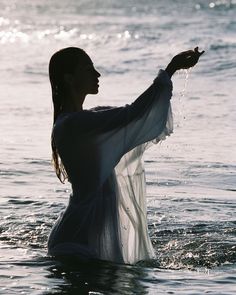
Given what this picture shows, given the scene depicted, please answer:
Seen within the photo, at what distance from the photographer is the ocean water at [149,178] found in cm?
774

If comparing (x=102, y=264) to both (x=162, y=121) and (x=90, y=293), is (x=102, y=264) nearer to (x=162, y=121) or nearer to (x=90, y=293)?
(x=90, y=293)

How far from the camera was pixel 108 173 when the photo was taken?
7266 millimetres

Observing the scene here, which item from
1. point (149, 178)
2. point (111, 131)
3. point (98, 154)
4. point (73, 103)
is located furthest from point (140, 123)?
point (149, 178)

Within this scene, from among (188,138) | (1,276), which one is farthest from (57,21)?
(1,276)

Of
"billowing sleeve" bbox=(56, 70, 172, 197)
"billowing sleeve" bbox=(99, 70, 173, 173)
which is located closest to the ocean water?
"billowing sleeve" bbox=(56, 70, 172, 197)

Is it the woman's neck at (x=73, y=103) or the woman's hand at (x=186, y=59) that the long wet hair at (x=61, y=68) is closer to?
the woman's neck at (x=73, y=103)

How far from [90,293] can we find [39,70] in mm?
18760

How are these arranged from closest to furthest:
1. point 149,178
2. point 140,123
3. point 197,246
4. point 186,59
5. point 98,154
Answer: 1. point 186,59
2. point 140,123
3. point 98,154
4. point 197,246
5. point 149,178

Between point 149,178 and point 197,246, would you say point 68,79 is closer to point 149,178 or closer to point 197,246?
point 197,246

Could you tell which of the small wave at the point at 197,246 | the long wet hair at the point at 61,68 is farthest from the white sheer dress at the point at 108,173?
the small wave at the point at 197,246

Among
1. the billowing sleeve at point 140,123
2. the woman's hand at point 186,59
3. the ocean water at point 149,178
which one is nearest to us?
the woman's hand at point 186,59

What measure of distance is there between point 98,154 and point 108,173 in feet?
0.45

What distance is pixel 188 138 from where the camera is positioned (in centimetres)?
1527

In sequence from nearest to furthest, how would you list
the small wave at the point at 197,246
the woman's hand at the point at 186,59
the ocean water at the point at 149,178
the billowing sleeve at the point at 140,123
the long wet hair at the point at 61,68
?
1. the woman's hand at the point at 186,59
2. the billowing sleeve at the point at 140,123
3. the long wet hair at the point at 61,68
4. the ocean water at the point at 149,178
5. the small wave at the point at 197,246
